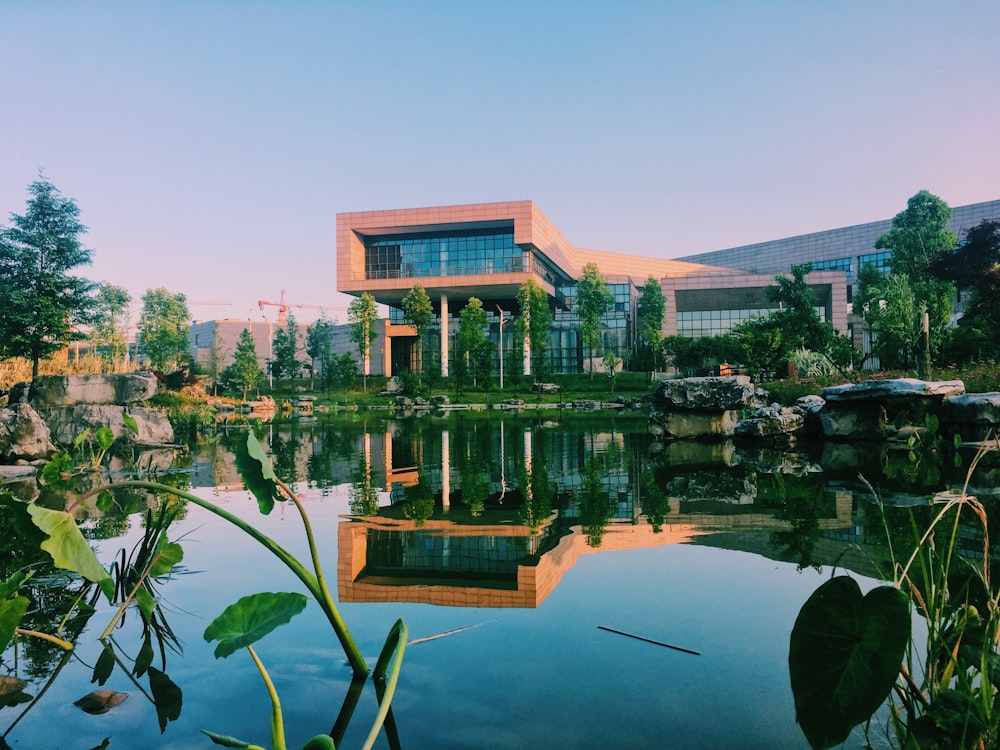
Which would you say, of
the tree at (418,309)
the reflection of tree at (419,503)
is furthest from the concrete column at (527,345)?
the reflection of tree at (419,503)

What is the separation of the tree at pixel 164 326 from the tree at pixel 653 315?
3698cm

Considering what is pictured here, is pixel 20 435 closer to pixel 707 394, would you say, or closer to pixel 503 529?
pixel 503 529

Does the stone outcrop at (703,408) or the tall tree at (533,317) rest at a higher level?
the tall tree at (533,317)

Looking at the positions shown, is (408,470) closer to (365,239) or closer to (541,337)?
(541,337)

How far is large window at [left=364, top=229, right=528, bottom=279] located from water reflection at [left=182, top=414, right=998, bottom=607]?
151 feet

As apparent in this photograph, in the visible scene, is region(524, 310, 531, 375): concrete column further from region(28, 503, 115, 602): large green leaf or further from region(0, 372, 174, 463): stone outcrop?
region(28, 503, 115, 602): large green leaf

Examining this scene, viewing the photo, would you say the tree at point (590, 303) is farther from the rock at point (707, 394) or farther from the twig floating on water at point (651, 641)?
the twig floating on water at point (651, 641)

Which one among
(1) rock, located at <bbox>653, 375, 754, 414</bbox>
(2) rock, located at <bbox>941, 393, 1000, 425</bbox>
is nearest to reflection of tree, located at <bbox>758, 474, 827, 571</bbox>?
(2) rock, located at <bbox>941, 393, 1000, 425</bbox>

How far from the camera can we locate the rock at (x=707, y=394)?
1593cm

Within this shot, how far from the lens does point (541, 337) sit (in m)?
51.6

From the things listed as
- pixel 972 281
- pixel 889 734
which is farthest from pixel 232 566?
pixel 972 281

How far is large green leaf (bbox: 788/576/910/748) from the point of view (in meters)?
1.74

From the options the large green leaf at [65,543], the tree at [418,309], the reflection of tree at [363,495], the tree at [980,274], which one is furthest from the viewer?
the tree at [418,309]

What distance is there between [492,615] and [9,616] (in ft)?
6.89
